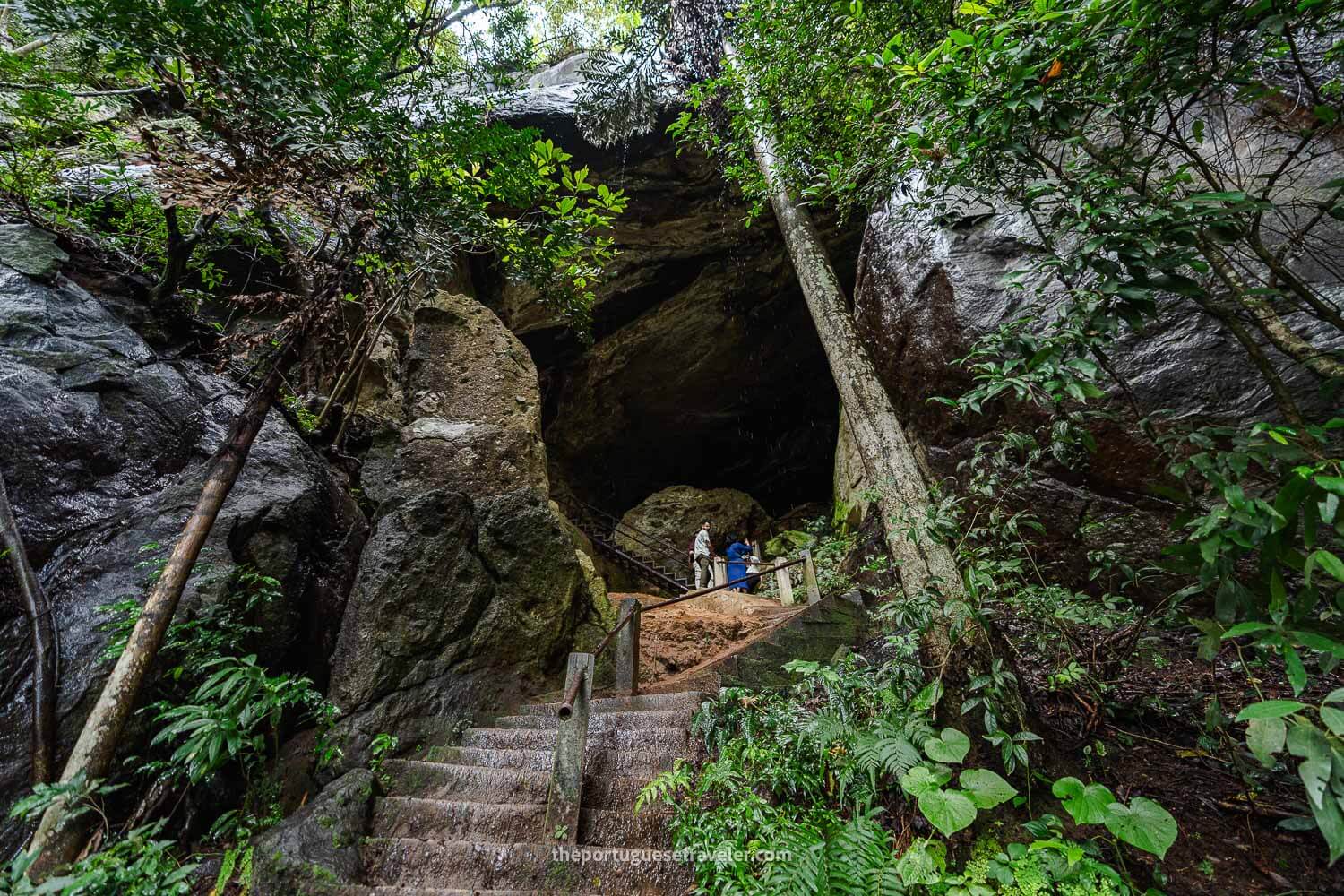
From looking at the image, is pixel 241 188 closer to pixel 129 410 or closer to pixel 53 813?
pixel 129 410

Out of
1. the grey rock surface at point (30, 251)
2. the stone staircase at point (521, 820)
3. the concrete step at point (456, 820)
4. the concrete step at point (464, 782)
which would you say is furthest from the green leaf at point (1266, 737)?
the grey rock surface at point (30, 251)

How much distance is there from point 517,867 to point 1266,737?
113 inches

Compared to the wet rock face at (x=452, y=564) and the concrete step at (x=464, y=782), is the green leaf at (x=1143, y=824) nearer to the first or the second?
the concrete step at (x=464, y=782)

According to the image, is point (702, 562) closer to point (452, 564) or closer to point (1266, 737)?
point (452, 564)

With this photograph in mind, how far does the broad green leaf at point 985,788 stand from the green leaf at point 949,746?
0.22ft

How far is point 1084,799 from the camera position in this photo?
1.92m

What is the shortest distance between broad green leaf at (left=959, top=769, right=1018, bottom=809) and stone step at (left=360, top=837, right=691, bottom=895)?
1.29 metres

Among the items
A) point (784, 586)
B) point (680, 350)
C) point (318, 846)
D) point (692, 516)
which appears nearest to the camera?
point (318, 846)

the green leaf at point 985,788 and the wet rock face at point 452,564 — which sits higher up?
the wet rock face at point 452,564

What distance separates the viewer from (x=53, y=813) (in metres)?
2.43

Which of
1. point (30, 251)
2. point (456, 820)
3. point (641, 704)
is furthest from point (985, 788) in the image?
point (30, 251)

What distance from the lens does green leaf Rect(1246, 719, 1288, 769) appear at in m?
1.36

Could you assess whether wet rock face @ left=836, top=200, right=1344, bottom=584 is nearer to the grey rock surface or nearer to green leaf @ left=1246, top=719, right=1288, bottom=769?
green leaf @ left=1246, top=719, right=1288, bottom=769

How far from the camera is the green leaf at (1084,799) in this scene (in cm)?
188
